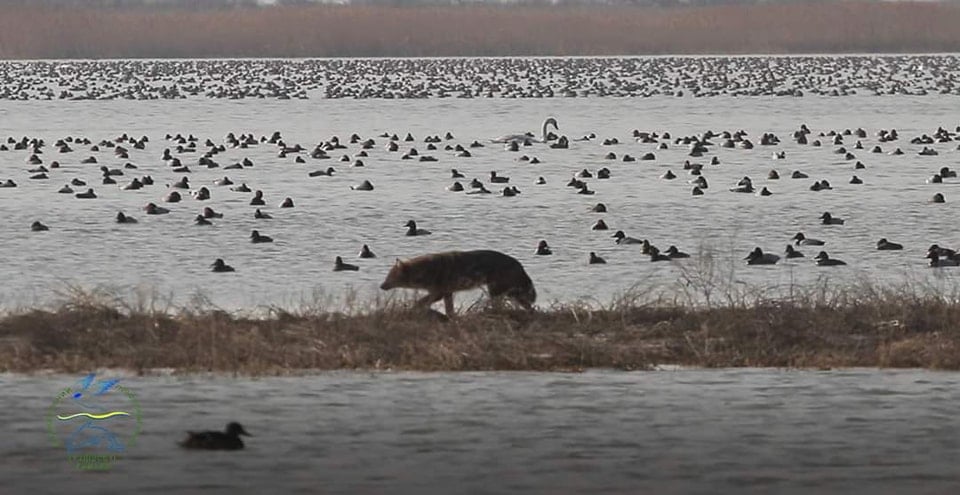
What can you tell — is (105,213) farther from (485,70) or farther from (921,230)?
(485,70)

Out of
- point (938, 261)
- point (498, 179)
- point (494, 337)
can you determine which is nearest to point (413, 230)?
point (938, 261)

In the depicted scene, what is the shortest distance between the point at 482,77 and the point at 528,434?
6391cm

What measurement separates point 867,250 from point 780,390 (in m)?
8.15

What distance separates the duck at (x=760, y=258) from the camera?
59.4 ft

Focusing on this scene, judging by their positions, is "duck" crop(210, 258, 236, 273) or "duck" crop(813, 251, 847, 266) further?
"duck" crop(813, 251, 847, 266)

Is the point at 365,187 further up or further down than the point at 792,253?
further up

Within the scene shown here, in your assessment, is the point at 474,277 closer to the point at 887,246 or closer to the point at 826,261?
the point at 826,261

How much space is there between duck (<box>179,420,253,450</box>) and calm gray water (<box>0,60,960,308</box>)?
5.57m

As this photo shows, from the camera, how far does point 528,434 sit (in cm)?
1014

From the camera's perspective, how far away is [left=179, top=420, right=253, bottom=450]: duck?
30.7ft

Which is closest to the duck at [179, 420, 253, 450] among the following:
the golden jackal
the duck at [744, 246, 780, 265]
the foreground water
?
the foreground water

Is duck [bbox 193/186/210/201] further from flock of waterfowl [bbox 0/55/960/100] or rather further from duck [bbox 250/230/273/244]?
flock of waterfowl [bbox 0/55/960/100]

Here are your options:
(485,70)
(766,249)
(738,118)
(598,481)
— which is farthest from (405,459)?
(485,70)

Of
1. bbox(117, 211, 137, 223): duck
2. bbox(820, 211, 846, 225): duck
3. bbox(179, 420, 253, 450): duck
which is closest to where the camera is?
bbox(179, 420, 253, 450): duck
